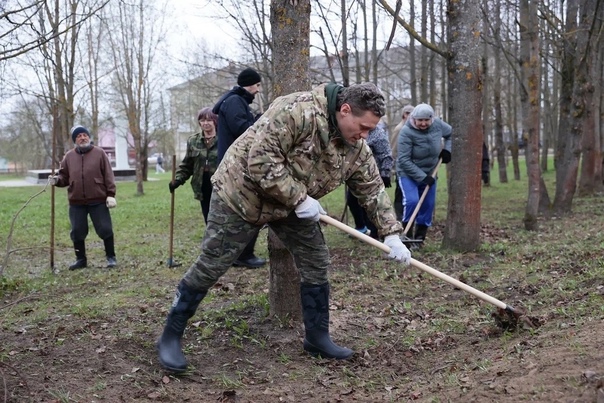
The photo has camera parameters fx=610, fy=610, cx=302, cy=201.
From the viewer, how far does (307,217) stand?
3.89 m

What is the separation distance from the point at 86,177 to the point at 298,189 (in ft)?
15.3

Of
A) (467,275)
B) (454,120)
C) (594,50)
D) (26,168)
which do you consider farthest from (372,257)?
(26,168)

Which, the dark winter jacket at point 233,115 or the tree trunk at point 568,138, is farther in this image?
the tree trunk at point 568,138

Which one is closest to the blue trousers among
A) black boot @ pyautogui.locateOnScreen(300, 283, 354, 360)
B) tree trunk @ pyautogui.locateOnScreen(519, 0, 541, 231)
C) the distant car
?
tree trunk @ pyautogui.locateOnScreen(519, 0, 541, 231)

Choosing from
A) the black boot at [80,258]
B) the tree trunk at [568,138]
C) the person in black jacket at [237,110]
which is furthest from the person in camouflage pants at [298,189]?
the tree trunk at [568,138]

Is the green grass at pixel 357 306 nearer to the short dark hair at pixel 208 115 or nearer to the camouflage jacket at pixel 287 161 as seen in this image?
the camouflage jacket at pixel 287 161

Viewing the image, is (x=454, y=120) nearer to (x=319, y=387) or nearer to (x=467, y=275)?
(x=467, y=275)

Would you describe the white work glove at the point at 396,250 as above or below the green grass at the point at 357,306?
above

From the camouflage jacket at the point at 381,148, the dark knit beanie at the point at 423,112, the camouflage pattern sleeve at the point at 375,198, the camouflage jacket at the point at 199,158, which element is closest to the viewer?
the camouflage pattern sleeve at the point at 375,198

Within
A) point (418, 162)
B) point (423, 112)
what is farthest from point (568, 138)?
point (423, 112)

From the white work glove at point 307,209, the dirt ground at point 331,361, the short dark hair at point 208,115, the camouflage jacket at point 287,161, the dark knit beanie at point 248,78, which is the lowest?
the dirt ground at point 331,361

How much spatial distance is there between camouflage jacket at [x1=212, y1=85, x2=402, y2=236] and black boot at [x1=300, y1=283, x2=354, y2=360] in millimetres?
707

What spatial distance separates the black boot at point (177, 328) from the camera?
4062mm

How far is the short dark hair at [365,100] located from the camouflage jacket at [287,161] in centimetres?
19
